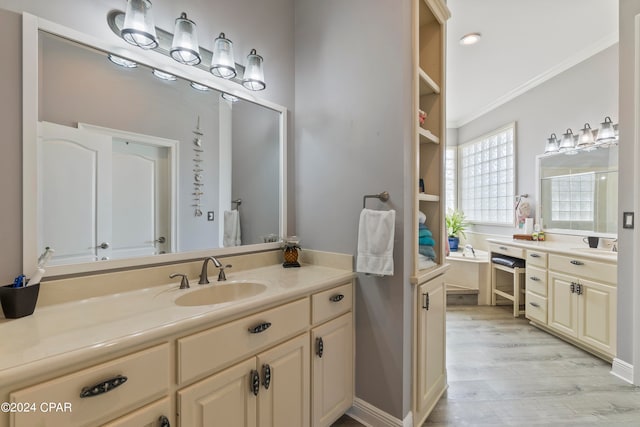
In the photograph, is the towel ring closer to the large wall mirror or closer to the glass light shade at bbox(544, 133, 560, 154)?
the large wall mirror

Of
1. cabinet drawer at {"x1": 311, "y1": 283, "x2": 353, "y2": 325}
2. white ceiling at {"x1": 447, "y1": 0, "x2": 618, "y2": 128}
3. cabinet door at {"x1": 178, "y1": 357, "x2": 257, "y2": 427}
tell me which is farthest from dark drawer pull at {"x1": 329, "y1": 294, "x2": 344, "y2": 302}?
white ceiling at {"x1": 447, "y1": 0, "x2": 618, "y2": 128}

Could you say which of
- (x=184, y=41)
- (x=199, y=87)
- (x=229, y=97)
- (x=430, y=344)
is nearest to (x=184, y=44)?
(x=184, y=41)

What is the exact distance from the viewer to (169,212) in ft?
4.67

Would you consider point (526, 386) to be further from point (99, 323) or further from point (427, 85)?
point (99, 323)

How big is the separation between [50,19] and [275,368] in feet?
5.42

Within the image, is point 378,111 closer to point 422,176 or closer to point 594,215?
point 422,176

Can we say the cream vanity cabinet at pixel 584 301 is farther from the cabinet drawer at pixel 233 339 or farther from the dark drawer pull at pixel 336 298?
the cabinet drawer at pixel 233 339

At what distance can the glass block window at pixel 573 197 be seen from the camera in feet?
9.21

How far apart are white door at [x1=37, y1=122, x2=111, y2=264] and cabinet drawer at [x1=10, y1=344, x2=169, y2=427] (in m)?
0.61

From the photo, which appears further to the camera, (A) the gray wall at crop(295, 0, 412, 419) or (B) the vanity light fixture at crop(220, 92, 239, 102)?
(B) the vanity light fixture at crop(220, 92, 239, 102)

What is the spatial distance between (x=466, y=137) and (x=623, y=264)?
338 cm

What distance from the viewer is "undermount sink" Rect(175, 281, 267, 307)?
1300 millimetres

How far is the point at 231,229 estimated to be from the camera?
5.55 feet

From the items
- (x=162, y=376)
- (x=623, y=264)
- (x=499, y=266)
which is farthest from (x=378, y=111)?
(x=499, y=266)
